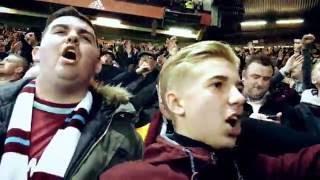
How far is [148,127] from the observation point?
2.13 m

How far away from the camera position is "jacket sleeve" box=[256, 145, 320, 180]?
1604mm

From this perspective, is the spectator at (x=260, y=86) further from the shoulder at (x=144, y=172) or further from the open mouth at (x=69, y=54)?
the shoulder at (x=144, y=172)

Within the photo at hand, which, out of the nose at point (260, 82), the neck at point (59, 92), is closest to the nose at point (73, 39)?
the neck at point (59, 92)

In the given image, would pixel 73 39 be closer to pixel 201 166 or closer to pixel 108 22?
pixel 201 166

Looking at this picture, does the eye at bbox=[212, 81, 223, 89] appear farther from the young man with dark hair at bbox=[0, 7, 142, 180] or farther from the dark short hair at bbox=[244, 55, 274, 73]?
the dark short hair at bbox=[244, 55, 274, 73]

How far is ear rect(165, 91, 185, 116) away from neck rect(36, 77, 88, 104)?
577 millimetres

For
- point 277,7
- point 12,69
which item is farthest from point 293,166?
point 277,7

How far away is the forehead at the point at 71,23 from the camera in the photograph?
7.00ft

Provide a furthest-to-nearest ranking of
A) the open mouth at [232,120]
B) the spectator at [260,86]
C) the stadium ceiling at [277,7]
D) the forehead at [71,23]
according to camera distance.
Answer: the stadium ceiling at [277,7]
the spectator at [260,86]
the forehead at [71,23]
the open mouth at [232,120]

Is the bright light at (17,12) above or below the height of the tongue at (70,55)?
above

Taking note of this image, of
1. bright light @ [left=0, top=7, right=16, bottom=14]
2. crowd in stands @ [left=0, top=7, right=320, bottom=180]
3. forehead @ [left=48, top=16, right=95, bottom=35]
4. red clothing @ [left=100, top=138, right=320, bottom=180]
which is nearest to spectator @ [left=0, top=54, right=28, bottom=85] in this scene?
crowd in stands @ [left=0, top=7, right=320, bottom=180]

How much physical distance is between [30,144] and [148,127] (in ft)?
1.63

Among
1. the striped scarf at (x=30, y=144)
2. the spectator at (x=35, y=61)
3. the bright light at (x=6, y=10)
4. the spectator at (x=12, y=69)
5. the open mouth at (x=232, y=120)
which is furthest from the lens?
the bright light at (x=6, y=10)

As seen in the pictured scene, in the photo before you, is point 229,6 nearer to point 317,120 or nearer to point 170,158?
point 317,120
